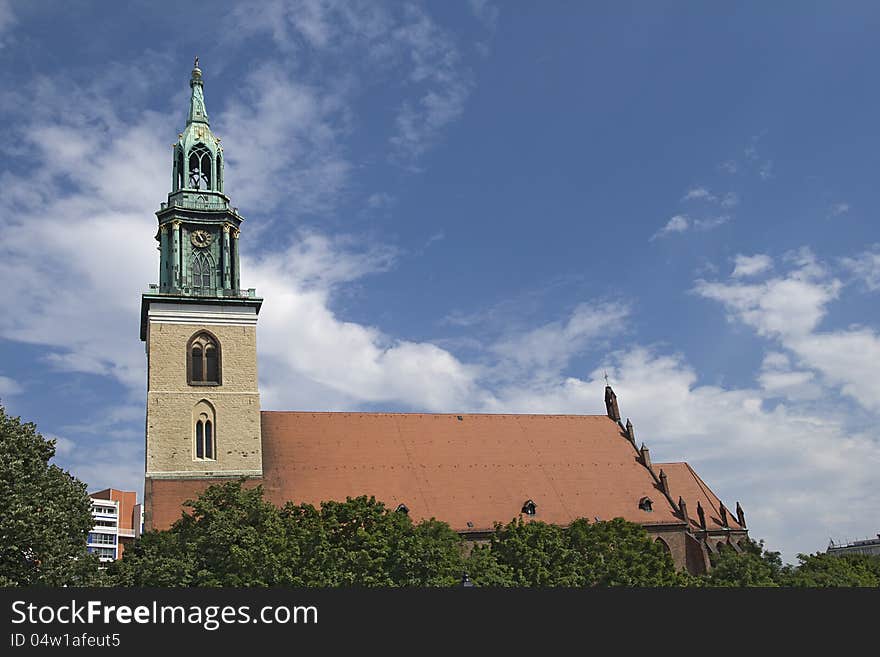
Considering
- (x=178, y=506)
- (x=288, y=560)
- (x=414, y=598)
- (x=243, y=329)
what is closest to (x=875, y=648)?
(x=414, y=598)

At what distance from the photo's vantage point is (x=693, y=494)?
184ft

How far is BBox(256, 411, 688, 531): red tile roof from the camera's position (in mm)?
48062

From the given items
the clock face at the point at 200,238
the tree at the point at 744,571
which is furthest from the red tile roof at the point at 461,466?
the clock face at the point at 200,238

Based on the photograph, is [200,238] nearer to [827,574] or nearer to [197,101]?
[197,101]

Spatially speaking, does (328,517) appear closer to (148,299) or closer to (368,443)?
(368,443)

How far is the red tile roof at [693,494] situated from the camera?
54031 mm

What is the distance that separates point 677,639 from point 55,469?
999 inches

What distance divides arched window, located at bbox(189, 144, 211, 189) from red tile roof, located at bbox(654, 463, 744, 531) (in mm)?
33831

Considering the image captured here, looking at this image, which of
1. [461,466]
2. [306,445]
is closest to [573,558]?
[461,466]

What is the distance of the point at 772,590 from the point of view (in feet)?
65.8

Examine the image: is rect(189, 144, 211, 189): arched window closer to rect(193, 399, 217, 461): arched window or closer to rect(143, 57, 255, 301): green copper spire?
rect(143, 57, 255, 301): green copper spire

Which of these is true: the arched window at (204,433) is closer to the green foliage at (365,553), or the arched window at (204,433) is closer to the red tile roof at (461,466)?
the red tile roof at (461,466)

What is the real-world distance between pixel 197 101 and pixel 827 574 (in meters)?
45.5

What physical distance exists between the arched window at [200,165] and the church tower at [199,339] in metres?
0.06
